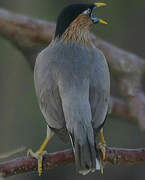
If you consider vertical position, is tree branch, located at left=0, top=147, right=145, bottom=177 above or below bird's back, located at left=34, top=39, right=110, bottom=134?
below

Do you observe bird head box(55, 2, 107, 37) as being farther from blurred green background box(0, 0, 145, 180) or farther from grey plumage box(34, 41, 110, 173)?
blurred green background box(0, 0, 145, 180)

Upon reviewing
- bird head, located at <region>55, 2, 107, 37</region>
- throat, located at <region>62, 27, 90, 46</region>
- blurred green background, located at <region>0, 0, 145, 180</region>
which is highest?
bird head, located at <region>55, 2, 107, 37</region>

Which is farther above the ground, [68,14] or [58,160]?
[68,14]

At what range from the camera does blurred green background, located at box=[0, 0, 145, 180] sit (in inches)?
319

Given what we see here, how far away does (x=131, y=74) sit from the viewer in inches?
243

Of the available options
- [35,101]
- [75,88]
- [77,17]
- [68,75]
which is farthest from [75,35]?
[35,101]

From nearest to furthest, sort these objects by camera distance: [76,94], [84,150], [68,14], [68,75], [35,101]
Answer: [84,150] → [76,94] → [68,75] → [68,14] → [35,101]

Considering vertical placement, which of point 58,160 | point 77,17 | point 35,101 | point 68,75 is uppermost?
point 77,17

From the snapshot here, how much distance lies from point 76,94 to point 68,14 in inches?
38.9

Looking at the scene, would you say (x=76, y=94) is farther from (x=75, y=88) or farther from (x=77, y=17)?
(x=77, y=17)

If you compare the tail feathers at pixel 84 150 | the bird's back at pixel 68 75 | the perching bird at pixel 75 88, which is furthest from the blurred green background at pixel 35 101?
the tail feathers at pixel 84 150

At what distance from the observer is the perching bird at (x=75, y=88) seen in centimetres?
371

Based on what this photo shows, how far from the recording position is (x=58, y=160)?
371 centimetres

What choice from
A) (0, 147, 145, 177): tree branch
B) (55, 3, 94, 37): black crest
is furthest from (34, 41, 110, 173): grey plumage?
(55, 3, 94, 37): black crest
